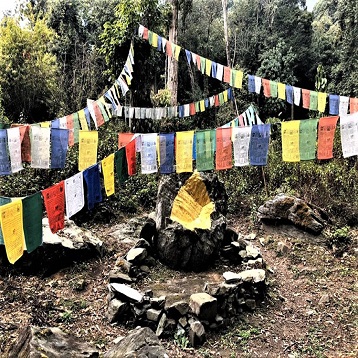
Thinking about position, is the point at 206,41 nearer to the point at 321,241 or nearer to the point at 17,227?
the point at 321,241

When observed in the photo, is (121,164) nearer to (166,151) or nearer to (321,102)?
(166,151)

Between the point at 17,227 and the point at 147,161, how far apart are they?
2112 mm

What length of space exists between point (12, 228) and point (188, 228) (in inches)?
125

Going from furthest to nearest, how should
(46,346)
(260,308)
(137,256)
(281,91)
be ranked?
(281,91), (137,256), (260,308), (46,346)

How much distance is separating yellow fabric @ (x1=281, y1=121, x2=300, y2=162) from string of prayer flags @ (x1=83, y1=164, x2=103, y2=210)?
92.6 inches

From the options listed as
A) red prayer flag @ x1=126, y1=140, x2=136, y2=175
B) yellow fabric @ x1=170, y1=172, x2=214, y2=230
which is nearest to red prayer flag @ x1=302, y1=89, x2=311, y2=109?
yellow fabric @ x1=170, y1=172, x2=214, y2=230

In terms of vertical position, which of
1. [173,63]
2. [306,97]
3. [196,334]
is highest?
[173,63]

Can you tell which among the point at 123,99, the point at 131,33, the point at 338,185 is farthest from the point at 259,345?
the point at 123,99

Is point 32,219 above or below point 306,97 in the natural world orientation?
below

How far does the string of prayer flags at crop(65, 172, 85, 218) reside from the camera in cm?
405

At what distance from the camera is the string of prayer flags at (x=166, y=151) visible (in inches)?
201

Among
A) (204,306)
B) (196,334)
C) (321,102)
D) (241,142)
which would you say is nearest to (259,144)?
(241,142)

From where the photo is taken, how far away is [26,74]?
44.0 ft

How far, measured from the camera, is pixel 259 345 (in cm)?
454
